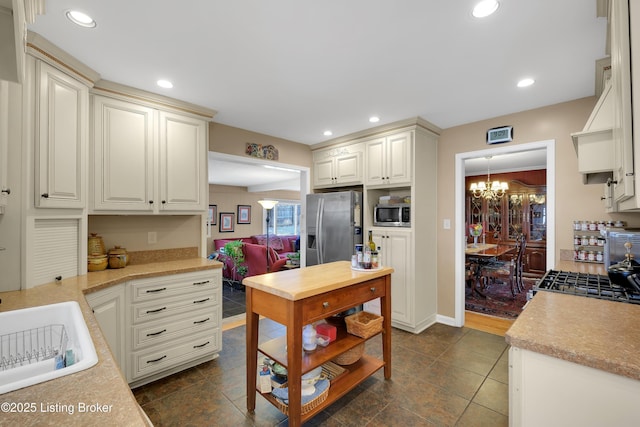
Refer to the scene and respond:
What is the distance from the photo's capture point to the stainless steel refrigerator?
143 inches

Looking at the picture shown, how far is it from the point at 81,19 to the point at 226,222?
716cm

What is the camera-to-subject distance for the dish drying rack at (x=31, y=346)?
1159 millimetres

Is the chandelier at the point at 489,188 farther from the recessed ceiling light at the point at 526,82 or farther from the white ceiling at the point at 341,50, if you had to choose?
the white ceiling at the point at 341,50

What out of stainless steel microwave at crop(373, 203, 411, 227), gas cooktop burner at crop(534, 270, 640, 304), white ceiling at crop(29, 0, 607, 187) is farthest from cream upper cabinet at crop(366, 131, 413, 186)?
gas cooktop burner at crop(534, 270, 640, 304)

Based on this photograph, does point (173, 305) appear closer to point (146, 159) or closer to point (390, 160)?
point (146, 159)

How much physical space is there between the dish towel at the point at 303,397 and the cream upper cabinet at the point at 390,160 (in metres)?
2.25

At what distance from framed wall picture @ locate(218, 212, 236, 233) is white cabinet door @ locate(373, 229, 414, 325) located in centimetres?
604

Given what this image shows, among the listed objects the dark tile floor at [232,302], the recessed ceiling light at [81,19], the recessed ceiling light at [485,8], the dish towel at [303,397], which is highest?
the recessed ceiling light at [81,19]

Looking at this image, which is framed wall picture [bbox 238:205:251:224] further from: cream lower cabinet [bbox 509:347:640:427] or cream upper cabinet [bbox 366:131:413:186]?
cream lower cabinet [bbox 509:347:640:427]

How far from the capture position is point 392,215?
351 cm

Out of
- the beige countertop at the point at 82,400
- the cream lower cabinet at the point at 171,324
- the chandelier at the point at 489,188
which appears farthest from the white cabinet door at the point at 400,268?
the chandelier at the point at 489,188

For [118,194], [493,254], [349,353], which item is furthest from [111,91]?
[493,254]

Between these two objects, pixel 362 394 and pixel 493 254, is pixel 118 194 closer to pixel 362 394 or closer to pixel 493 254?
pixel 362 394

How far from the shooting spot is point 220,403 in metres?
2.06
